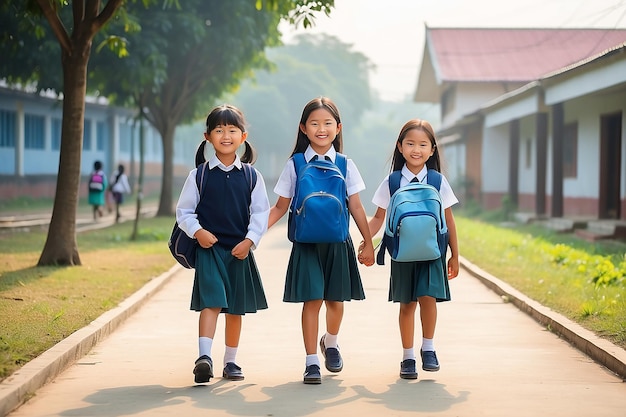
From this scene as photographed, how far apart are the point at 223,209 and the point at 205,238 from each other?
0.80ft

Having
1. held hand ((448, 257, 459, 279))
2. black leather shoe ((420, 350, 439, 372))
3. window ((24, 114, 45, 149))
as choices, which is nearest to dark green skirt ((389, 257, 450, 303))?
held hand ((448, 257, 459, 279))

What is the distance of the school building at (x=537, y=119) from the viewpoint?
2216cm

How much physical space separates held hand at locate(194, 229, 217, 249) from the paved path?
0.89m

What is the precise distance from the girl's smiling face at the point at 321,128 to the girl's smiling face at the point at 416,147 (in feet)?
1.62

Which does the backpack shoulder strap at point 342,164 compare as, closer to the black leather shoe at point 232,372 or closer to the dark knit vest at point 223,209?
the dark knit vest at point 223,209

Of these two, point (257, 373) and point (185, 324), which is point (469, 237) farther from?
point (257, 373)

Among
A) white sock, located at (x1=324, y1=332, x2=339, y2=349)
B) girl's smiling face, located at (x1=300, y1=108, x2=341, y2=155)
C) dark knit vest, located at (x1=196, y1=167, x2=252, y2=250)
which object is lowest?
white sock, located at (x1=324, y1=332, x2=339, y2=349)

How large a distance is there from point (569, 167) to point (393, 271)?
816 inches

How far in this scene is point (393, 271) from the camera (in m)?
7.38

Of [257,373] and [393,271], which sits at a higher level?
[393,271]

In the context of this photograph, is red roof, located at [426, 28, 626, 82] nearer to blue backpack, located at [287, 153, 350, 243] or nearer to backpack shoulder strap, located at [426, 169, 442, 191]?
backpack shoulder strap, located at [426, 169, 442, 191]

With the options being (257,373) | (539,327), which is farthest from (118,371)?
(539,327)

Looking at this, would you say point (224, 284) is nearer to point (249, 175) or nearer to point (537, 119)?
point (249, 175)

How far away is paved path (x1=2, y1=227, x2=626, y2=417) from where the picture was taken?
6363 mm
